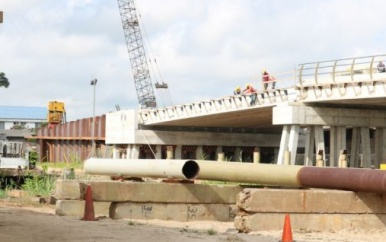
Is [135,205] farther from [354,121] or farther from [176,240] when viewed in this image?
[354,121]

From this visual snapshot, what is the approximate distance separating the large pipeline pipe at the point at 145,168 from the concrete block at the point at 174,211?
776 mm

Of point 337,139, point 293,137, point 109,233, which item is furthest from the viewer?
point 337,139

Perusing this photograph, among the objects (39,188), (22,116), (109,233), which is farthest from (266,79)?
(22,116)

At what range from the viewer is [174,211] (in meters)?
19.8

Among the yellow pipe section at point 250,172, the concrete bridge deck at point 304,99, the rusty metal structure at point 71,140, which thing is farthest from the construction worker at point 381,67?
the rusty metal structure at point 71,140

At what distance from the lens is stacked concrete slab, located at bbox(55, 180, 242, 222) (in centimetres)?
1909

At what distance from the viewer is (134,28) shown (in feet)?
319

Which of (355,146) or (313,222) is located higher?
(355,146)

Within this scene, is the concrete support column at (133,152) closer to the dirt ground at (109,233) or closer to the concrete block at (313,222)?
the dirt ground at (109,233)

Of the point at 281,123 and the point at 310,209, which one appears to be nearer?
the point at 310,209


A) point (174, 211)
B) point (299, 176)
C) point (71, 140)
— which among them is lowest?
point (174, 211)

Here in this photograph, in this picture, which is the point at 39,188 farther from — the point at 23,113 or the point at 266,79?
the point at 23,113

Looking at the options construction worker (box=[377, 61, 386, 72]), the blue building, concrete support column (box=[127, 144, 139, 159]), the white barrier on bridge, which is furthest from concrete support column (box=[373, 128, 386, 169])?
the blue building

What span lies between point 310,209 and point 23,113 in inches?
6431
